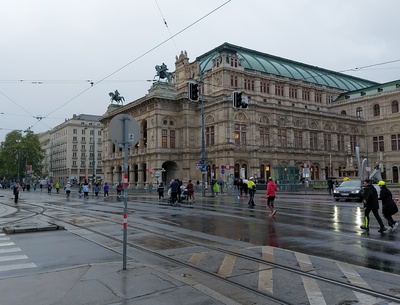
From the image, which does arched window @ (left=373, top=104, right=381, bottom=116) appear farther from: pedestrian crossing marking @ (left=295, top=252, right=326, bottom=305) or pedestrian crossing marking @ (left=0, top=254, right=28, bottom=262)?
pedestrian crossing marking @ (left=0, top=254, right=28, bottom=262)

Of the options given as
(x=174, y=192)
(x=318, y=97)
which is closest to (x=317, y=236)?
(x=174, y=192)

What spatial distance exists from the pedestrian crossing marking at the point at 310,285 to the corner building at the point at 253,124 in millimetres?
40916

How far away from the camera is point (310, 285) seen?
622 cm

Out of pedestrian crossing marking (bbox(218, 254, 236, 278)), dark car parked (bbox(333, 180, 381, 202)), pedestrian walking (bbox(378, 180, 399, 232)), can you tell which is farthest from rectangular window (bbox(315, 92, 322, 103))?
pedestrian crossing marking (bbox(218, 254, 236, 278))

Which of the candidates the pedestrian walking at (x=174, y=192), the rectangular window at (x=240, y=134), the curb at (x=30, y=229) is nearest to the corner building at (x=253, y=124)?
the rectangular window at (x=240, y=134)

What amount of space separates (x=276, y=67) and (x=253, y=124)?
21.2 metres

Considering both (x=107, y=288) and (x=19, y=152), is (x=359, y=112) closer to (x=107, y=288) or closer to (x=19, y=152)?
(x=107, y=288)

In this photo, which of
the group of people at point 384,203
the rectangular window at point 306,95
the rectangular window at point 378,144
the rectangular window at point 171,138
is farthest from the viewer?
the rectangular window at point 306,95

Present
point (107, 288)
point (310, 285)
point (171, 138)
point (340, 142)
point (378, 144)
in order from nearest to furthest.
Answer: point (107, 288)
point (310, 285)
point (171, 138)
point (340, 142)
point (378, 144)

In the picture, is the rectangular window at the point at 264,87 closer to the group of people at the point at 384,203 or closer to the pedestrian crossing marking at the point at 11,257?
the group of people at the point at 384,203

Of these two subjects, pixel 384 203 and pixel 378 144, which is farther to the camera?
pixel 378 144

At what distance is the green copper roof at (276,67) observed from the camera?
69500 mm

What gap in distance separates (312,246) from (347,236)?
Result: 82.2 inches

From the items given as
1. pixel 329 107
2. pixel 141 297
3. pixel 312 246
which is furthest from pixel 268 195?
pixel 329 107
